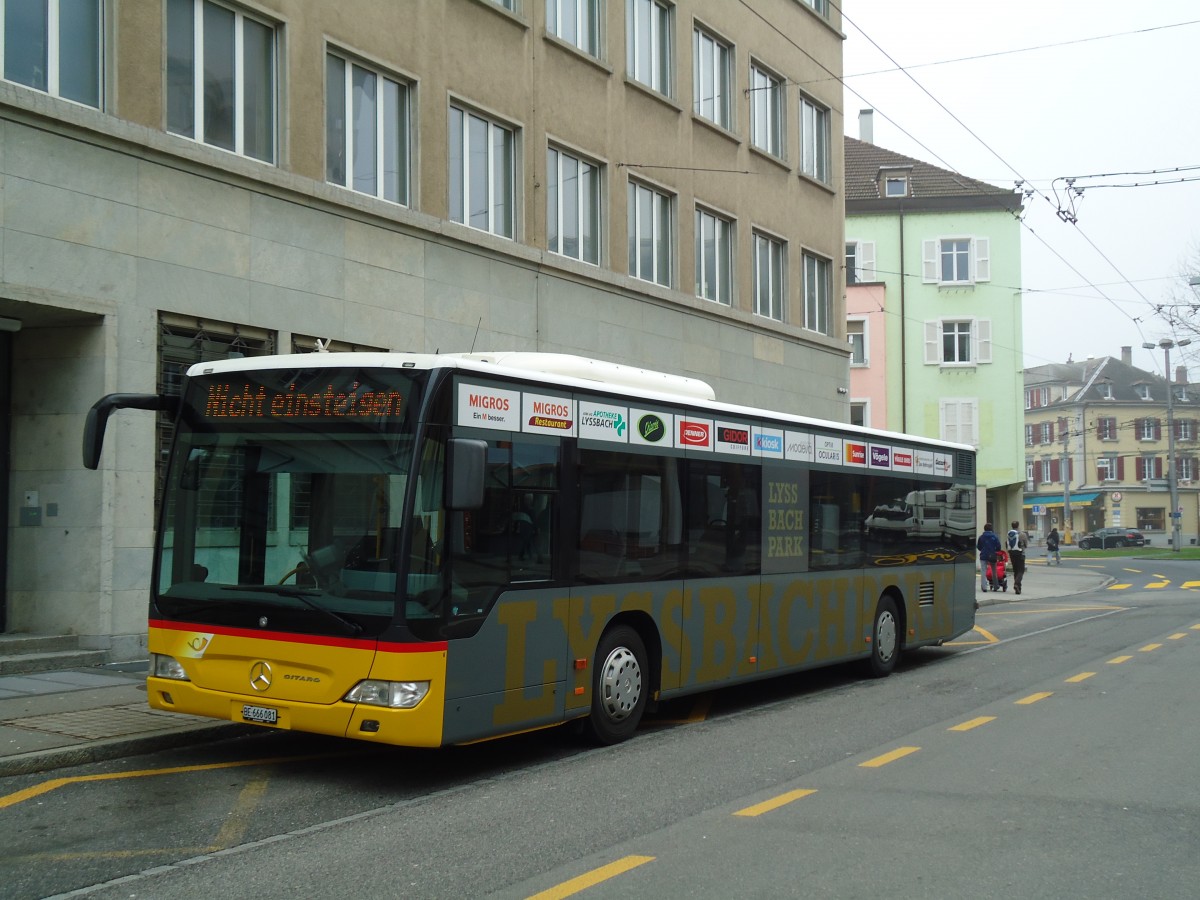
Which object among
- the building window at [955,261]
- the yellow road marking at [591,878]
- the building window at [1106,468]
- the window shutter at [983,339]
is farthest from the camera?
the building window at [1106,468]

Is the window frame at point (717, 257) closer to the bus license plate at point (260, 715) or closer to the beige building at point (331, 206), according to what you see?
the beige building at point (331, 206)

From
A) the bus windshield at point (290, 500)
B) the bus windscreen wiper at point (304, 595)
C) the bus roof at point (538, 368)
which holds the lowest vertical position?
the bus windscreen wiper at point (304, 595)

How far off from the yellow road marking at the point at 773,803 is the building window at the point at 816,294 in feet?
69.1

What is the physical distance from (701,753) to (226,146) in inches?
363

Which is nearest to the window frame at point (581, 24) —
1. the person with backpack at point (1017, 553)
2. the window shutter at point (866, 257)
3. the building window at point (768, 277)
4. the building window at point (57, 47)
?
the building window at point (768, 277)

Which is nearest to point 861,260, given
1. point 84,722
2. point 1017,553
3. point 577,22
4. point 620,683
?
point 1017,553

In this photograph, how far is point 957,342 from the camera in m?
49.4

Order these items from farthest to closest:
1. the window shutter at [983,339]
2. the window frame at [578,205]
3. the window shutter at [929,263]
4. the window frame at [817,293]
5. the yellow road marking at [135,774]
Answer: the window shutter at [929,263] < the window shutter at [983,339] < the window frame at [817,293] < the window frame at [578,205] < the yellow road marking at [135,774]

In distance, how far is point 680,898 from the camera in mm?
5449

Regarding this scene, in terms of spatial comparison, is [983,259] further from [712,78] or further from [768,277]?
[712,78]

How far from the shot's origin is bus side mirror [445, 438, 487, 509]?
761 centimetres

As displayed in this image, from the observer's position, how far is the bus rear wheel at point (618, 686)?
30.8 ft

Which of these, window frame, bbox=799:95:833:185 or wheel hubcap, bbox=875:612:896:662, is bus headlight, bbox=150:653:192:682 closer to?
wheel hubcap, bbox=875:612:896:662

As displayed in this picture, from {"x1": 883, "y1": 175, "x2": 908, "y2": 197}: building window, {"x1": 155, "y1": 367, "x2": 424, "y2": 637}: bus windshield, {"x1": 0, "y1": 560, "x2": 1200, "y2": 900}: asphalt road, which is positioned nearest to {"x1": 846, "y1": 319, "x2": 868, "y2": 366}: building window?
{"x1": 883, "y1": 175, "x2": 908, "y2": 197}: building window
